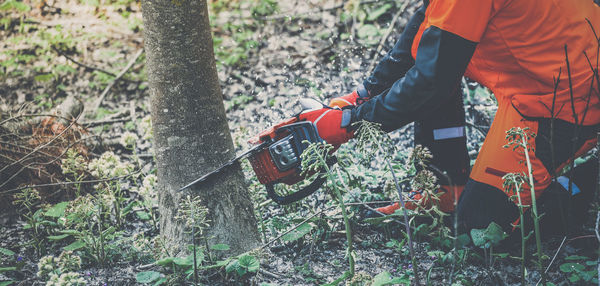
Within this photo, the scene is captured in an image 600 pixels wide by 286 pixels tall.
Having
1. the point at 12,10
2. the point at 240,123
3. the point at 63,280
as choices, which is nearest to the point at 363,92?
the point at 240,123

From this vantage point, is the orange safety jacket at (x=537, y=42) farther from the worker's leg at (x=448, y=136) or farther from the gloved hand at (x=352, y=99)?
the gloved hand at (x=352, y=99)

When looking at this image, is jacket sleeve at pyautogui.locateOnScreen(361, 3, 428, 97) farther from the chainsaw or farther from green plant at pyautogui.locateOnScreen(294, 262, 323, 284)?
green plant at pyautogui.locateOnScreen(294, 262, 323, 284)

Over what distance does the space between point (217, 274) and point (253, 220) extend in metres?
0.36

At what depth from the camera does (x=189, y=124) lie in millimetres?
2268

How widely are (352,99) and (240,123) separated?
1604 millimetres

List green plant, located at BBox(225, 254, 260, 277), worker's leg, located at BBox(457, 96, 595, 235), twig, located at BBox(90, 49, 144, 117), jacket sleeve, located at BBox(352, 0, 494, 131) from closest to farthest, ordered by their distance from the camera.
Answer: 1. green plant, located at BBox(225, 254, 260, 277)
2. jacket sleeve, located at BBox(352, 0, 494, 131)
3. worker's leg, located at BBox(457, 96, 595, 235)
4. twig, located at BBox(90, 49, 144, 117)

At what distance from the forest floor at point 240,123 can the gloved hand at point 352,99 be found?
439 millimetres

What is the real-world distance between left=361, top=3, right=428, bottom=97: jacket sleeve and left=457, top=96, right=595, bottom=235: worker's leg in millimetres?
683

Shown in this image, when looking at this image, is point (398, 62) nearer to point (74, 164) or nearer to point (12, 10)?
point (74, 164)

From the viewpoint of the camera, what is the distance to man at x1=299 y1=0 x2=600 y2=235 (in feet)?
7.14

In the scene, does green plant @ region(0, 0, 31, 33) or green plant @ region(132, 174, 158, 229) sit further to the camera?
green plant @ region(0, 0, 31, 33)

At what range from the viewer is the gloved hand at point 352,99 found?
2.86 metres

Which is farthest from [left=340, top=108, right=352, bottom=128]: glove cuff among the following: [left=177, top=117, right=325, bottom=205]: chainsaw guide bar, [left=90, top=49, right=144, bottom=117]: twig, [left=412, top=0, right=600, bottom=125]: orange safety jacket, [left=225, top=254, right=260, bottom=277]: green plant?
[left=90, top=49, right=144, bottom=117]: twig

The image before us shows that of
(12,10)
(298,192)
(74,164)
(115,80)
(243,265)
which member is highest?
(12,10)
